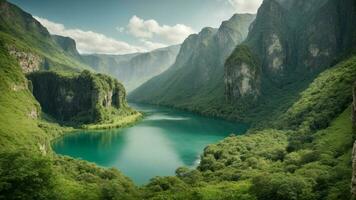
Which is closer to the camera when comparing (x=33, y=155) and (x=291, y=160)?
(x=33, y=155)

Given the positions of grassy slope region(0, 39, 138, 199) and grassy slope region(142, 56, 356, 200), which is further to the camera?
grassy slope region(142, 56, 356, 200)

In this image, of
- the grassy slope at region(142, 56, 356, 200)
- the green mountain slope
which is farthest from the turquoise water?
the grassy slope at region(142, 56, 356, 200)

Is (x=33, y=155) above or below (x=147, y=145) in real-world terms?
above

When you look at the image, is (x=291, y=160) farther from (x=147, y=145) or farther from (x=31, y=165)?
(x=147, y=145)

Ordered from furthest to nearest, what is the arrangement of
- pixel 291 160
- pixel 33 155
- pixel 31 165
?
pixel 291 160
pixel 33 155
pixel 31 165

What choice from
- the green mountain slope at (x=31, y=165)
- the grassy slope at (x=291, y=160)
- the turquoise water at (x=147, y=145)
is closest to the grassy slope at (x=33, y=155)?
the green mountain slope at (x=31, y=165)

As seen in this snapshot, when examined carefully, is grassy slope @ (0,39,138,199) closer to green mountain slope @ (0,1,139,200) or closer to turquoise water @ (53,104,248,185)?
green mountain slope @ (0,1,139,200)

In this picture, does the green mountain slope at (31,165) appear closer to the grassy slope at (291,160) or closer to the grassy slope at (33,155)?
the grassy slope at (33,155)

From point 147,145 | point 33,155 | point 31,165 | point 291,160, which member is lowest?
point 147,145

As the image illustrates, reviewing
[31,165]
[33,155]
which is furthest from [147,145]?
[31,165]
